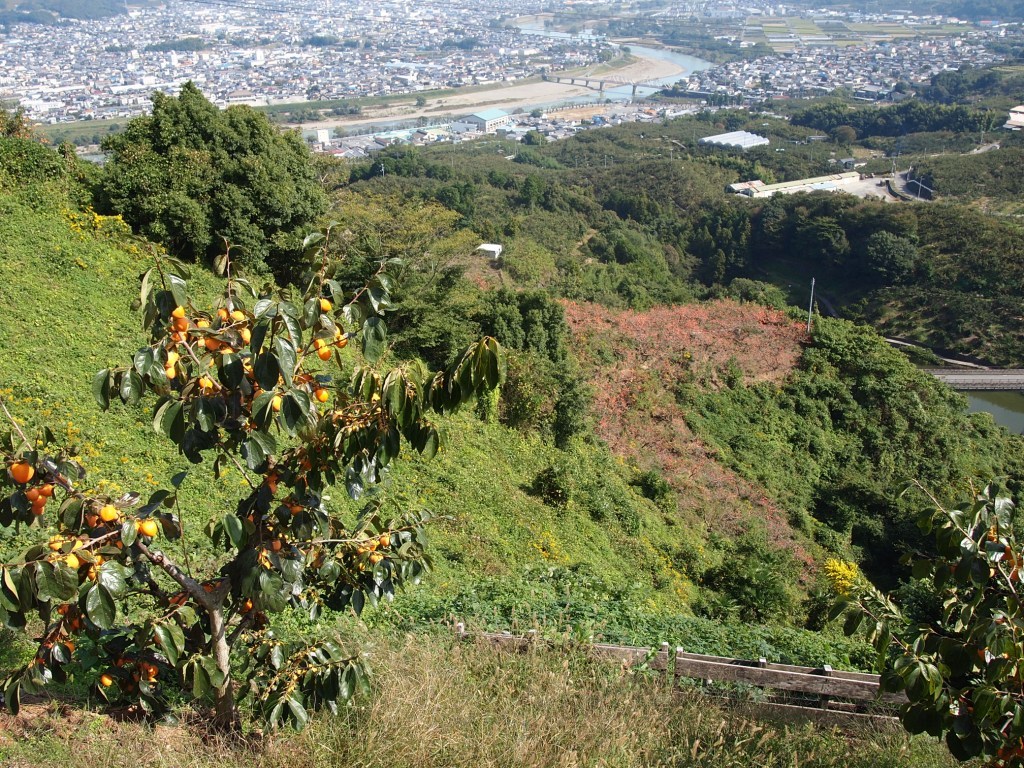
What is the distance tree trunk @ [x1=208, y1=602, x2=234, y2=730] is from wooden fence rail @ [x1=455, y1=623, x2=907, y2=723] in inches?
60.6

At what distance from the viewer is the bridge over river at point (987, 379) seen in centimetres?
2361

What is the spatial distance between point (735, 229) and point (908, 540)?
27.3 metres

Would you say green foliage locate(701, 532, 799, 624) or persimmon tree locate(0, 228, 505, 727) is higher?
persimmon tree locate(0, 228, 505, 727)

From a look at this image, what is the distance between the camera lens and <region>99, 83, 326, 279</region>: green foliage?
10.5 m

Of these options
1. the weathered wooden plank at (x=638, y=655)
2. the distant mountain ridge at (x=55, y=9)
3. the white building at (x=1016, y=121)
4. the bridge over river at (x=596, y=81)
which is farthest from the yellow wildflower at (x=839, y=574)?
the distant mountain ridge at (x=55, y=9)

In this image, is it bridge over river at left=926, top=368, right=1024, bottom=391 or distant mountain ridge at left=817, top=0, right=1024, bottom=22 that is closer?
bridge over river at left=926, top=368, right=1024, bottom=391

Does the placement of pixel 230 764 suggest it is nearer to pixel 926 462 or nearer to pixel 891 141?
pixel 926 462

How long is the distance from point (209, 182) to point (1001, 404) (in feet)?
78.8

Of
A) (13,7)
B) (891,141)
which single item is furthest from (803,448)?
(13,7)

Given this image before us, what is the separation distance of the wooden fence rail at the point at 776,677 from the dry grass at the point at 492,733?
0.25m

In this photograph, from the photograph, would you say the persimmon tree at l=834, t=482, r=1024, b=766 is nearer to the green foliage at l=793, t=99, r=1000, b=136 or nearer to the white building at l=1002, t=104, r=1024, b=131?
the white building at l=1002, t=104, r=1024, b=131

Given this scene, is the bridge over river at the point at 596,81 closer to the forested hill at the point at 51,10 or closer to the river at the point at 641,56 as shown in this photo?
the river at the point at 641,56

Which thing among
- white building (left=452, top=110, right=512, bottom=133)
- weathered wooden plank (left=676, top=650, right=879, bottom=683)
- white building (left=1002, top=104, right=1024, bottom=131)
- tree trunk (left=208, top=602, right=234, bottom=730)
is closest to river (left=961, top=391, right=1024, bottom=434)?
weathered wooden plank (left=676, top=650, right=879, bottom=683)

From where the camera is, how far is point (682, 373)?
13328 mm
